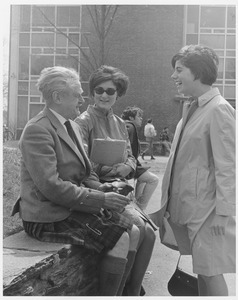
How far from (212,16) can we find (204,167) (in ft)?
77.2

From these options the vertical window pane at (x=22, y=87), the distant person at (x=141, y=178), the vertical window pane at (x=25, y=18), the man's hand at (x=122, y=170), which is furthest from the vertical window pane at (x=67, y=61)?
the man's hand at (x=122, y=170)

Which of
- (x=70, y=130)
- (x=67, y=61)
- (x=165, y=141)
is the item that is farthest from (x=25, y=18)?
(x=70, y=130)

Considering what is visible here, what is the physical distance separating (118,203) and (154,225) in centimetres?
61

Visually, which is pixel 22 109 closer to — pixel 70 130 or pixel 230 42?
pixel 230 42

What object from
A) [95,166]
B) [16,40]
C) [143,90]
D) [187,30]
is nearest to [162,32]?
[187,30]

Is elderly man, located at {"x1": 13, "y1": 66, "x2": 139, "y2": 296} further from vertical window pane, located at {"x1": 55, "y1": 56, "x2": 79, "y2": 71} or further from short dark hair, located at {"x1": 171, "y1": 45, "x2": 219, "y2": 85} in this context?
vertical window pane, located at {"x1": 55, "y1": 56, "x2": 79, "y2": 71}

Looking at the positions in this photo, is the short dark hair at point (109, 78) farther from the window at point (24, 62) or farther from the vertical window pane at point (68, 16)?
the window at point (24, 62)

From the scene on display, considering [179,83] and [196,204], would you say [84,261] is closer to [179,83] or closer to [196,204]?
[196,204]

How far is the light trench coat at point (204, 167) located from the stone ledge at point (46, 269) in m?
0.72

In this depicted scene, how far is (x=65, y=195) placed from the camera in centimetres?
309

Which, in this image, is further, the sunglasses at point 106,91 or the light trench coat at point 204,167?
the sunglasses at point 106,91

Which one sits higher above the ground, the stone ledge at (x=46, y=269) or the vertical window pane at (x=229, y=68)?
the vertical window pane at (x=229, y=68)

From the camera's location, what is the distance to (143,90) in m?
26.1

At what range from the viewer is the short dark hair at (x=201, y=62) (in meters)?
3.39
